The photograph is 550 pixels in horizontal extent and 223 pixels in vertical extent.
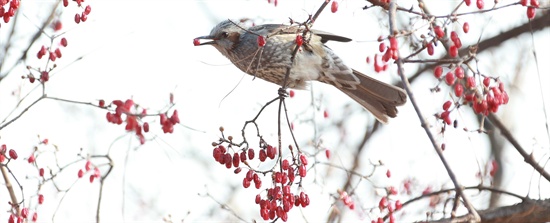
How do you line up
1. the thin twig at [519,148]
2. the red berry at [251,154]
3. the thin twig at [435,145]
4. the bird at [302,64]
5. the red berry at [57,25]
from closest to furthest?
the thin twig at [435,145], the red berry at [251,154], the thin twig at [519,148], the red berry at [57,25], the bird at [302,64]

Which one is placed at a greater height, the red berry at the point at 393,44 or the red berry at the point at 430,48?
the red berry at the point at 430,48

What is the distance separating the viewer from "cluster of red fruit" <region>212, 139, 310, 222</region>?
11.4 ft

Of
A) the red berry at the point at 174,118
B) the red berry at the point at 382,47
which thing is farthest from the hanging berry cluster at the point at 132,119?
the red berry at the point at 382,47

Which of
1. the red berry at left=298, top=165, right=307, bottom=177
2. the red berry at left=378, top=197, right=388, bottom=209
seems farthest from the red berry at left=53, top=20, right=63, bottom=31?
the red berry at left=378, top=197, right=388, bottom=209

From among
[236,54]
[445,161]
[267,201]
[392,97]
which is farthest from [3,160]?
[392,97]

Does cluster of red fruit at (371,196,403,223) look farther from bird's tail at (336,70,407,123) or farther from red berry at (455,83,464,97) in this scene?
bird's tail at (336,70,407,123)

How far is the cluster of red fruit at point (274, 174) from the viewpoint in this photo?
11.4 feet

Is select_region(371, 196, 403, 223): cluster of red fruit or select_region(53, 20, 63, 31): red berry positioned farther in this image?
select_region(53, 20, 63, 31): red berry

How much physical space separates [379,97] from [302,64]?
0.71 meters

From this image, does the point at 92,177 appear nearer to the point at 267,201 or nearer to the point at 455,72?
the point at 267,201

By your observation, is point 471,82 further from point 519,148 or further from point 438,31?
point 519,148

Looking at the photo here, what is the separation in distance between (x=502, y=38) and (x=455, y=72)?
3135 millimetres

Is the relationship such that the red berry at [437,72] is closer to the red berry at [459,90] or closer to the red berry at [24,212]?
the red berry at [459,90]

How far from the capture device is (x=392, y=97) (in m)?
5.43
